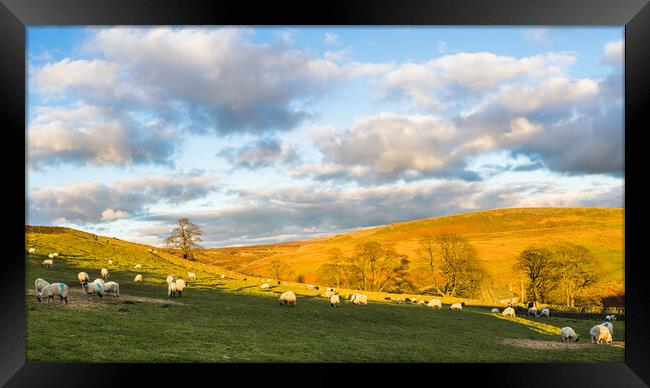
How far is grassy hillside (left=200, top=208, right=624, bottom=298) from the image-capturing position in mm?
35513

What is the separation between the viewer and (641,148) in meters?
5.66

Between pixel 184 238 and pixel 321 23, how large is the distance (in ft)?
109

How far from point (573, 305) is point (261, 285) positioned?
709 inches

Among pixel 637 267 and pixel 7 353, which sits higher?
pixel 637 267

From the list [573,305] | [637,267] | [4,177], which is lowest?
[573,305]

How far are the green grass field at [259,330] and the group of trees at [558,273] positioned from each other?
4.48 metres

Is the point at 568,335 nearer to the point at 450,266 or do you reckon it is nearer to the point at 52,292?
the point at 450,266

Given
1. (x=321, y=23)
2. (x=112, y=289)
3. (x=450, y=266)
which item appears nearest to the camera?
(x=321, y=23)

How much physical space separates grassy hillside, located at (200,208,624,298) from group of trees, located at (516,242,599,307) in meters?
1.95

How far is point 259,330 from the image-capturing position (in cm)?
1327

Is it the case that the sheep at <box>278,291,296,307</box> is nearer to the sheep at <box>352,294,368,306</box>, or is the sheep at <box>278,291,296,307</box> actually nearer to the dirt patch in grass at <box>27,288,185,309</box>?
the sheep at <box>352,294,368,306</box>

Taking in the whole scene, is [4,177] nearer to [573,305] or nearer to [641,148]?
[641,148]

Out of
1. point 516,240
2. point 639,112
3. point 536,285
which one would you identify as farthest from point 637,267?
point 516,240

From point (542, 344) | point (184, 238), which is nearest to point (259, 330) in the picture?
point (542, 344)
